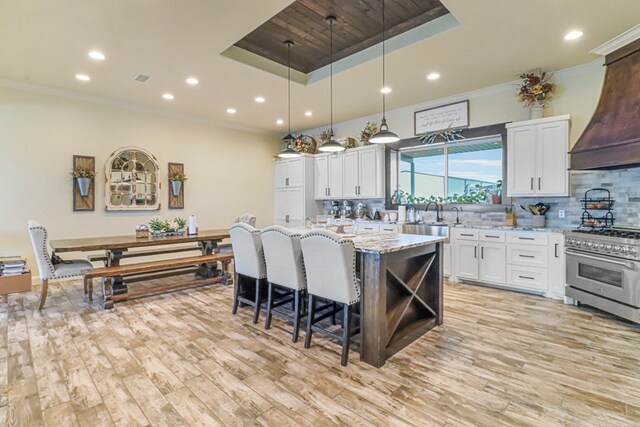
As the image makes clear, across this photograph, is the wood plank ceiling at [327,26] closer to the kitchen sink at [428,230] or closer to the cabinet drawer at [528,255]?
the kitchen sink at [428,230]

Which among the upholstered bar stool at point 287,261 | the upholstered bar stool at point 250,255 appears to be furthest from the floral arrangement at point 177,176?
the upholstered bar stool at point 287,261

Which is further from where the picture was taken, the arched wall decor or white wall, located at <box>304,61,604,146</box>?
the arched wall decor

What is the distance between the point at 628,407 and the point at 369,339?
1.60 metres

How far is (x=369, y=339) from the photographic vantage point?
256 cm

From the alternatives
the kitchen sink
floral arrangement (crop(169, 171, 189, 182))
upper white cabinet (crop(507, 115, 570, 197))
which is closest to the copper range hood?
upper white cabinet (crop(507, 115, 570, 197))

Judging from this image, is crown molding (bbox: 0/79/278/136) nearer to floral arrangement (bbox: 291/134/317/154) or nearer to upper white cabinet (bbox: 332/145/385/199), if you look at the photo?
floral arrangement (bbox: 291/134/317/154)

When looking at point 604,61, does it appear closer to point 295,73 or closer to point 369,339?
point 295,73

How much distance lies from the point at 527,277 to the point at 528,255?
0.29m

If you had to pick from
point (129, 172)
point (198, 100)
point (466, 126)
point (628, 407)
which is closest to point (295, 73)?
point (198, 100)

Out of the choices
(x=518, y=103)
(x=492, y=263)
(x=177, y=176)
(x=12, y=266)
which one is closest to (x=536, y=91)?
(x=518, y=103)

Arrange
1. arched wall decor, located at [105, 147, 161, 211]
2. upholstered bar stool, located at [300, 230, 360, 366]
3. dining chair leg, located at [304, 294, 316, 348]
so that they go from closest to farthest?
upholstered bar stool, located at [300, 230, 360, 366] < dining chair leg, located at [304, 294, 316, 348] < arched wall decor, located at [105, 147, 161, 211]

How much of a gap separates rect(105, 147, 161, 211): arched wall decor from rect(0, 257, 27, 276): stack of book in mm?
1398

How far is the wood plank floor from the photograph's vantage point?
1.95 meters

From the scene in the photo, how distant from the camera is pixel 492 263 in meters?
4.58
